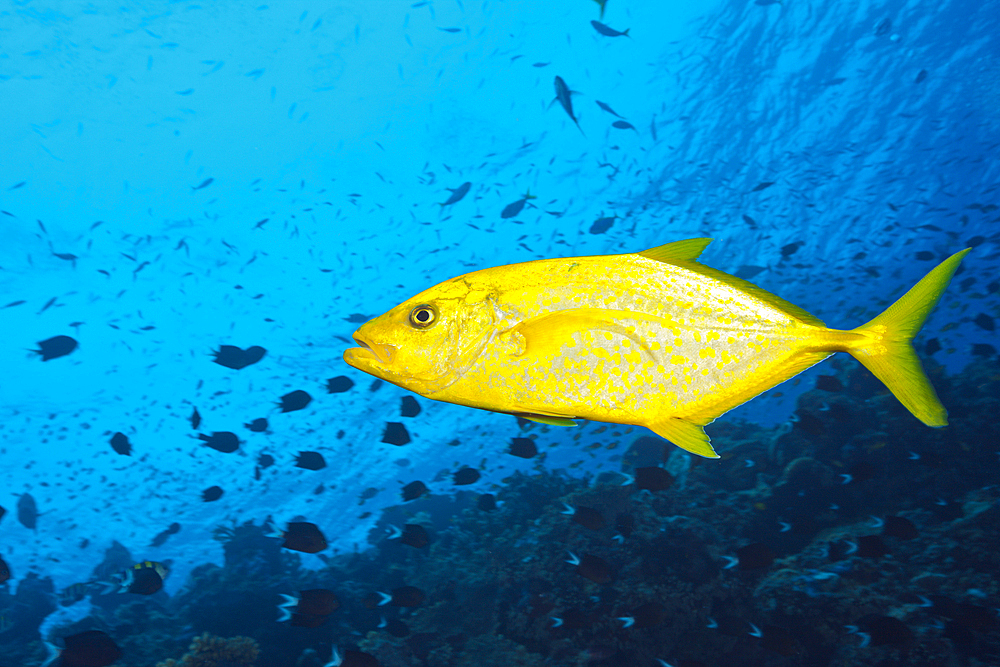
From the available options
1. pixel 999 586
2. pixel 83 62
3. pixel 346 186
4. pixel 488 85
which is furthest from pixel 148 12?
pixel 999 586

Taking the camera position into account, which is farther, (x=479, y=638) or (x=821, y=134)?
(x=821, y=134)

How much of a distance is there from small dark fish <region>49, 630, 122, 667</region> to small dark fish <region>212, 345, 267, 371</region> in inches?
124

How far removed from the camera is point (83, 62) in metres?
17.4

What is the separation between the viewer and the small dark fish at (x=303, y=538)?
17.9 feet

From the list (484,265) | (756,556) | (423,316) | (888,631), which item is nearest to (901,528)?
(888,631)

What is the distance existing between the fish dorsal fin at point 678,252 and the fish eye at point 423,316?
61 cm

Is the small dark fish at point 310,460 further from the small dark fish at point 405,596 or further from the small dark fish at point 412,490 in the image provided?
the small dark fish at point 405,596

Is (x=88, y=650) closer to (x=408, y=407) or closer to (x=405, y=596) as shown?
(x=405, y=596)

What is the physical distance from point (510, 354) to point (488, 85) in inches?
862

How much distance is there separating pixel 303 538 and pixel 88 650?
2.22 metres

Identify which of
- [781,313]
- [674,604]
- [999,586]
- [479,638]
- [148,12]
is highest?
[148,12]

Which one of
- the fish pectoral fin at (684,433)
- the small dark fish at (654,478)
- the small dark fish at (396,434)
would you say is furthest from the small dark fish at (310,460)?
the fish pectoral fin at (684,433)

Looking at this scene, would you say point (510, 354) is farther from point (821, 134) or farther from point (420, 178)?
point (821, 134)

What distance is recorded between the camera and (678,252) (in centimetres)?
123
